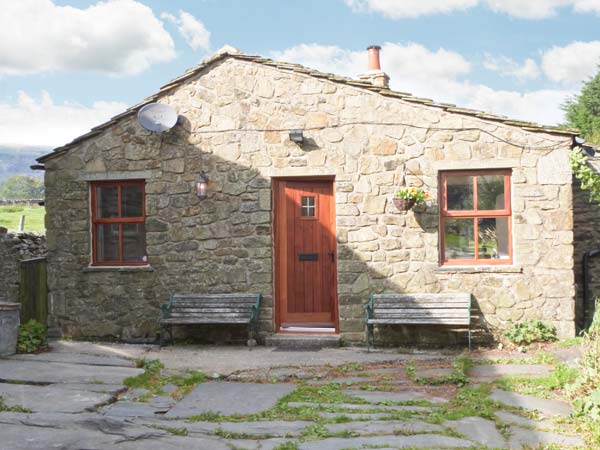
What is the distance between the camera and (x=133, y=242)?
374 inches

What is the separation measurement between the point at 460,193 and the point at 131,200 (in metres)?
4.77

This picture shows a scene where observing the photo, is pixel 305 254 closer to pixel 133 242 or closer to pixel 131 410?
pixel 133 242

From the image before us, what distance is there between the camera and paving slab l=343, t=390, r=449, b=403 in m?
5.81

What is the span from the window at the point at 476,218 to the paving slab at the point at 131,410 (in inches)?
183

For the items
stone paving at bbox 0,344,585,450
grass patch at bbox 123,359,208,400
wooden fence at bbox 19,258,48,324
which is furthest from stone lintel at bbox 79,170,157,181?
grass patch at bbox 123,359,208,400

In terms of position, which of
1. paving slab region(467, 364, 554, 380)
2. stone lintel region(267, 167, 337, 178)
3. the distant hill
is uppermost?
the distant hill

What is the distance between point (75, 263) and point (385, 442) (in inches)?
253

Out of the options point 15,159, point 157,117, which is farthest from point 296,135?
point 15,159

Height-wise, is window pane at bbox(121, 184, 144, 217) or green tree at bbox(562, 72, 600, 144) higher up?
green tree at bbox(562, 72, 600, 144)

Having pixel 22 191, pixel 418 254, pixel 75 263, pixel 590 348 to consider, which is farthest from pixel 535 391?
pixel 22 191

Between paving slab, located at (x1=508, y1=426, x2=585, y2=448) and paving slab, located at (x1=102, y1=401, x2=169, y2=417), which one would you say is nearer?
paving slab, located at (x1=508, y1=426, x2=585, y2=448)

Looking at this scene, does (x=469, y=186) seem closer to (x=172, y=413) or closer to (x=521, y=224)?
(x=521, y=224)

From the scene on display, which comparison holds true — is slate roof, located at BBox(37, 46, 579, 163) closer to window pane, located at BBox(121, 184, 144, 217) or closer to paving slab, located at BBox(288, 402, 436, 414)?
window pane, located at BBox(121, 184, 144, 217)

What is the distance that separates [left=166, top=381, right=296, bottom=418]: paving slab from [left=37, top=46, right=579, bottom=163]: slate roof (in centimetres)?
426
